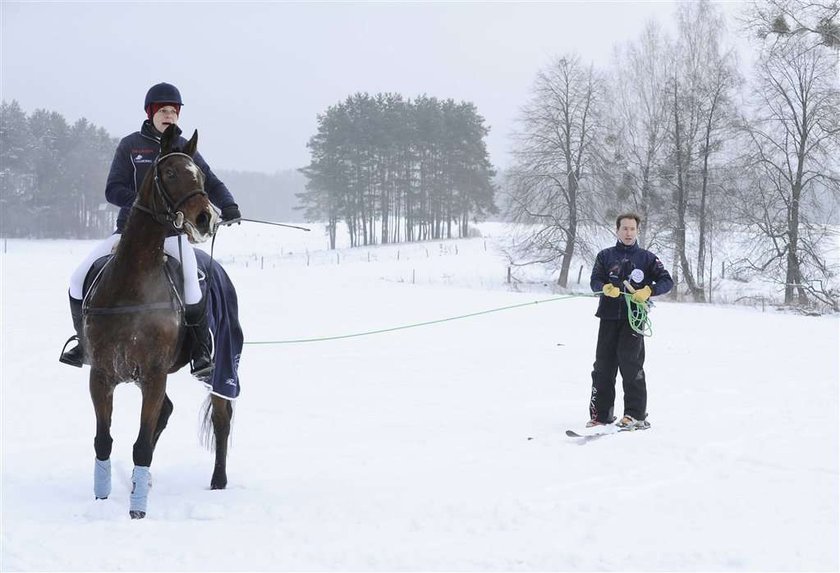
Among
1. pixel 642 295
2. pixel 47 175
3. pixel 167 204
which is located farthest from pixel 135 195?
pixel 47 175

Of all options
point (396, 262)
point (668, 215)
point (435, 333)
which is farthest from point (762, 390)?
point (396, 262)

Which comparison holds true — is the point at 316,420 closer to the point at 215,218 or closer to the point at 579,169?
the point at 215,218

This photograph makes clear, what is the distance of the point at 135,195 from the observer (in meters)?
5.06

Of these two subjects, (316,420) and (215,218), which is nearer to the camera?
(215,218)

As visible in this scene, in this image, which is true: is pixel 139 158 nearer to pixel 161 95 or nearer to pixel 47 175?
pixel 161 95

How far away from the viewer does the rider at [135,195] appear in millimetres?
5078

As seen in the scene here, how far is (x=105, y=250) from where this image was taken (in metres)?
5.17

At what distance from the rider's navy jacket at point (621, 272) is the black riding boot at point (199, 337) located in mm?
3913

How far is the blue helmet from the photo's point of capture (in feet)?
16.9

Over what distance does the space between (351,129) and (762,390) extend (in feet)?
163

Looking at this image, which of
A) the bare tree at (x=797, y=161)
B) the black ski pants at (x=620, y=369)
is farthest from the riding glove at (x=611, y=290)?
the bare tree at (x=797, y=161)

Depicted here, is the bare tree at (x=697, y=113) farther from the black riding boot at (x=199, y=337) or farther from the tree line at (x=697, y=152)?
the black riding boot at (x=199, y=337)

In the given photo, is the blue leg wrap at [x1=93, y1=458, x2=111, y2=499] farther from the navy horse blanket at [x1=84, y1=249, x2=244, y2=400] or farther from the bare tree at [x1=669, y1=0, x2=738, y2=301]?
the bare tree at [x1=669, y1=0, x2=738, y2=301]

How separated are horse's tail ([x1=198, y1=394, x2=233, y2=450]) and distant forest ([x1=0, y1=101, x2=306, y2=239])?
198ft
